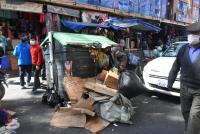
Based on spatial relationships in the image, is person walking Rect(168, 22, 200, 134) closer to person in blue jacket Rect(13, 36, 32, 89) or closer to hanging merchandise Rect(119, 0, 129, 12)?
person in blue jacket Rect(13, 36, 32, 89)

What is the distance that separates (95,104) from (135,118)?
0.99 m

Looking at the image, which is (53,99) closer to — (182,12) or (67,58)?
(67,58)

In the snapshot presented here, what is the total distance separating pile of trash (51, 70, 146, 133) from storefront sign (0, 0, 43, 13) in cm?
608

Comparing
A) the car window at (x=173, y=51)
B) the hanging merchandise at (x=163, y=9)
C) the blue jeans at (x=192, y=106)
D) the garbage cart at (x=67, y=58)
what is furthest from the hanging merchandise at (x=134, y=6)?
the blue jeans at (x=192, y=106)

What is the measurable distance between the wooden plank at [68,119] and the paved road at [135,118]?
0.49 ft

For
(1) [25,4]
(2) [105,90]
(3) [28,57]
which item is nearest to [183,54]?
(2) [105,90]

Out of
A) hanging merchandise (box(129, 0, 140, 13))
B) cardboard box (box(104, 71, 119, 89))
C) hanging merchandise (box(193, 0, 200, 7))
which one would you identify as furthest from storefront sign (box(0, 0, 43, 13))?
hanging merchandise (box(193, 0, 200, 7))

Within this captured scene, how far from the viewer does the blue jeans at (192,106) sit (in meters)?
4.26

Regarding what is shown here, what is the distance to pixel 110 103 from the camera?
245 inches

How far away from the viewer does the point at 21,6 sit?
12.4 meters

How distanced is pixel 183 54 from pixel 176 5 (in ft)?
81.8

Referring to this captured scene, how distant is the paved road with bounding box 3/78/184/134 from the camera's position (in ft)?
19.0

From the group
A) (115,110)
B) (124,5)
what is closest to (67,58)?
(115,110)

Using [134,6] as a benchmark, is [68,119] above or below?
below
